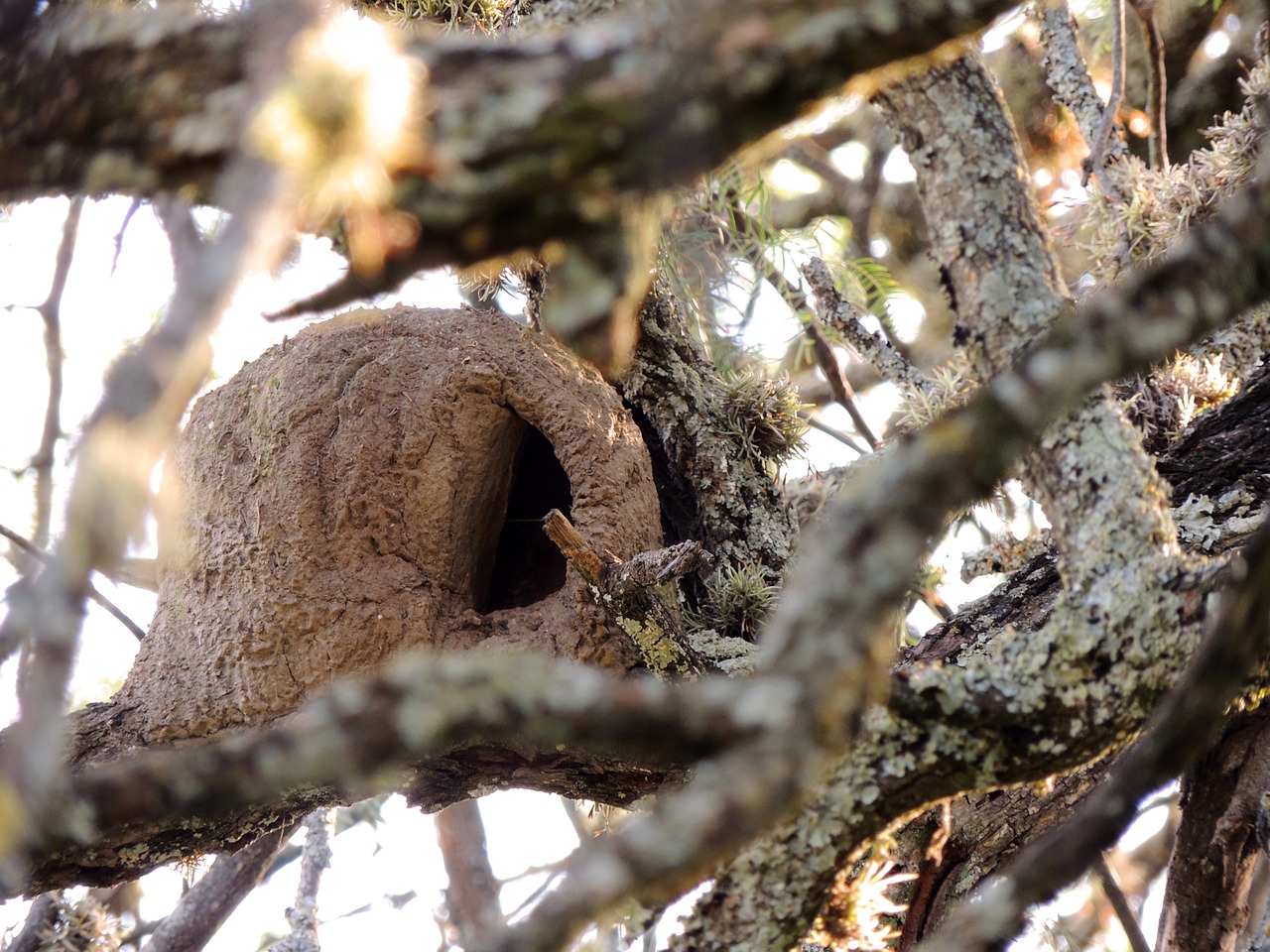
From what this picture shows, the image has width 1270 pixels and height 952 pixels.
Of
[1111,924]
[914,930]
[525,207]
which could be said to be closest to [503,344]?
[525,207]

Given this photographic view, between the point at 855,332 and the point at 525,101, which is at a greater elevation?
the point at 855,332

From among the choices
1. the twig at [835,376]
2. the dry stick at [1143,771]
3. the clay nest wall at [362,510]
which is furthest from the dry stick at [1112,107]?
the dry stick at [1143,771]

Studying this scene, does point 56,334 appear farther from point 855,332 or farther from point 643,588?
point 855,332

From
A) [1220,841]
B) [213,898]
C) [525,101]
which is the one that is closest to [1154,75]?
[1220,841]

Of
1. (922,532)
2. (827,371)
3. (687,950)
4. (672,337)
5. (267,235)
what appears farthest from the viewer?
(827,371)

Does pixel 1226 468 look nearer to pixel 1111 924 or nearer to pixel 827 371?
pixel 827 371

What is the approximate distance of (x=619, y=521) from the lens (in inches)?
120

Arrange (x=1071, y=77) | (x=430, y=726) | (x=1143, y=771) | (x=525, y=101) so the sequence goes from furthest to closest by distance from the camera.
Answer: (x=1071, y=77)
(x=1143, y=771)
(x=525, y=101)
(x=430, y=726)

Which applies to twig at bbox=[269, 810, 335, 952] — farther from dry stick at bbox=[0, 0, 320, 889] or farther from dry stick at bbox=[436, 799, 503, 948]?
dry stick at bbox=[0, 0, 320, 889]

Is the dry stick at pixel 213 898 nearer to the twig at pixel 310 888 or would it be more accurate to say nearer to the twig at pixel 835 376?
the twig at pixel 310 888

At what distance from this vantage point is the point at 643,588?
2.58m

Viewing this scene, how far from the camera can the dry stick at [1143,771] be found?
149 cm

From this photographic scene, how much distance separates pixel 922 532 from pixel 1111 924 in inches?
245

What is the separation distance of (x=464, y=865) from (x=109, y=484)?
544cm
